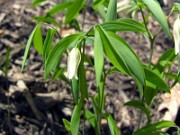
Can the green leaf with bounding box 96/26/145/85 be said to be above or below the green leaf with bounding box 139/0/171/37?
below

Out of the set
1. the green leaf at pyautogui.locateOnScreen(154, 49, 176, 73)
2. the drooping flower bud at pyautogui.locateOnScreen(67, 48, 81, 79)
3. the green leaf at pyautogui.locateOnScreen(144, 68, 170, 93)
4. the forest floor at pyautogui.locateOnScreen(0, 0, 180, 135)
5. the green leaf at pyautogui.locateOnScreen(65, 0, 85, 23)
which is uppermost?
the green leaf at pyautogui.locateOnScreen(65, 0, 85, 23)

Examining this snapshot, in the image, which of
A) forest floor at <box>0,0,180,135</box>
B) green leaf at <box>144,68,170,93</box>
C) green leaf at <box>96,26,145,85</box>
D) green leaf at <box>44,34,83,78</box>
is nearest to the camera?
green leaf at <box>96,26,145,85</box>

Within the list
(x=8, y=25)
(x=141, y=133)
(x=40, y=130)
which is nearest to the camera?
(x=141, y=133)

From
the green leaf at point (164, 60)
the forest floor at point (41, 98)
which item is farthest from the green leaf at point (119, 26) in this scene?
the forest floor at point (41, 98)

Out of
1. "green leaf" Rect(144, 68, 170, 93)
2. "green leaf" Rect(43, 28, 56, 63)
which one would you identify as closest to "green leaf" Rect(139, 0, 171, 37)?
"green leaf" Rect(144, 68, 170, 93)

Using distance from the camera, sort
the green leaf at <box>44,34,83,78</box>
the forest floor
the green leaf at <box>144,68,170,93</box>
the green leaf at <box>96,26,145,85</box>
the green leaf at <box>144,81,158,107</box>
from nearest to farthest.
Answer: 1. the green leaf at <box>96,26,145,85</box>
2. the green leaf at <box>44,34,83,78</box>
3. the green leaf at <box>144,68,170,93</box>
4. the green leaf at <box>144,81,158,107</box>
5. the forest floor

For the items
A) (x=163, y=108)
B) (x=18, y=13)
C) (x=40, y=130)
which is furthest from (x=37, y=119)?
(x=18, y=13)

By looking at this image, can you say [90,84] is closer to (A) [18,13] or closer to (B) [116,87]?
(B) [116,87]

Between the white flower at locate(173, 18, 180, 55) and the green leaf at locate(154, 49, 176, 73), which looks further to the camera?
the green leaf at locate(154, 49, 176, 73)

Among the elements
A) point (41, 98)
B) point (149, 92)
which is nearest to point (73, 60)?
point (149, 92)

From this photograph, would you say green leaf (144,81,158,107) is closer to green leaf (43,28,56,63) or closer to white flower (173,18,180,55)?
white flower (173,18,180,55)
